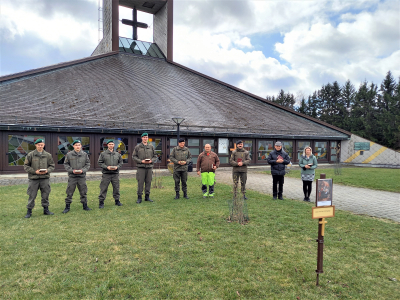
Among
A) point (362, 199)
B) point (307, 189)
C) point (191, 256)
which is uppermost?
point (307, 189)

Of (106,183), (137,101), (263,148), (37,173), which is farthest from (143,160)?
(263,148)

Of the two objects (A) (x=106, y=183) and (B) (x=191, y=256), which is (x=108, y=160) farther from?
(B) (x=191, y=256)

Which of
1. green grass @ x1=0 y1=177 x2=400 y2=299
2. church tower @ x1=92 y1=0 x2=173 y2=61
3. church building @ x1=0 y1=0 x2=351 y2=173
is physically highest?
church tower @ x1=92 y1=0 x2=173 y2=61

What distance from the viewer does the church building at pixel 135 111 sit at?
15.8m

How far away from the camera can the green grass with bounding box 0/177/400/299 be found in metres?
3.42

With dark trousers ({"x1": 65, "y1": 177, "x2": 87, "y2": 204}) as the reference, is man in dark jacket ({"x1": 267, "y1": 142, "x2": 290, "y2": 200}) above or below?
above

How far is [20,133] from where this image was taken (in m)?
15.1

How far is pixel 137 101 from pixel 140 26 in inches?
712

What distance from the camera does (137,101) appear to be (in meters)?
20.7

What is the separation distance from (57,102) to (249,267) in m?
17.7

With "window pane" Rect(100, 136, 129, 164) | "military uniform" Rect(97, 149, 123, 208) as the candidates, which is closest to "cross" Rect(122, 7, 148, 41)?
"window pane" Rect(100, 136, 129, 164)

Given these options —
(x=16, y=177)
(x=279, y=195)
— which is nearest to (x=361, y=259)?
(x=279, y=195)

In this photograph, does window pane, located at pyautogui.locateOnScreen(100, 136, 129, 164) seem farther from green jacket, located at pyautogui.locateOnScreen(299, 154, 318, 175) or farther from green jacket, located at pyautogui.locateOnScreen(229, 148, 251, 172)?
green jacket, located at pyautogui.locateOnScreen(299, 154, 318, 175)

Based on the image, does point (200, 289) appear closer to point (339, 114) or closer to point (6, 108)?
point (6, 108)
